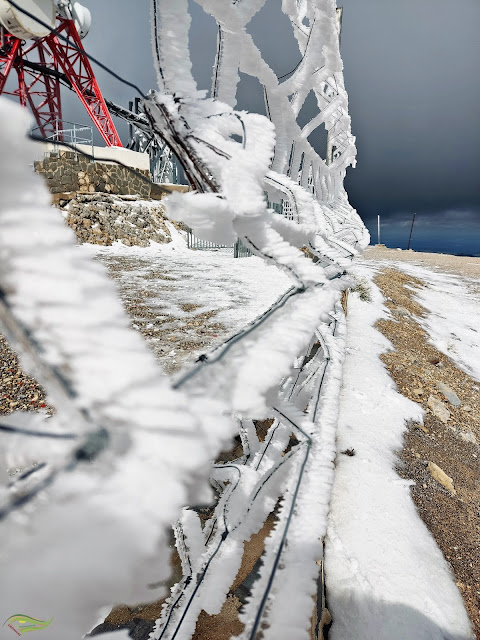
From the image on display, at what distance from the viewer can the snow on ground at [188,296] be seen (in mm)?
3330

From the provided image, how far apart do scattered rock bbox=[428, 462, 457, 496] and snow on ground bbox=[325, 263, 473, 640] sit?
0.23 m

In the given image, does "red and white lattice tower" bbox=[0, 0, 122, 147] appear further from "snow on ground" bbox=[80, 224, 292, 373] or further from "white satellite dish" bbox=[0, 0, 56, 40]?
"snow on ground" bbox=[80, 224, 292, 373]

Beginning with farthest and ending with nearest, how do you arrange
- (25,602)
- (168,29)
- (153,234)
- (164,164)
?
(164,164) < (153,234) < (168,29) < (25,602)

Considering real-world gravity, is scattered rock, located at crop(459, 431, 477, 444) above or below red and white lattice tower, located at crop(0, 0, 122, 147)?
below

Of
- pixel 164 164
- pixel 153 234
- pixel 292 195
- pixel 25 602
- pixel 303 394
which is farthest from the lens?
pixel 164 164

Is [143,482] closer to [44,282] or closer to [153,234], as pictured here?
[44,282]

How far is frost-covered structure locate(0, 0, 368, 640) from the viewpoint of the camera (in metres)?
0.34

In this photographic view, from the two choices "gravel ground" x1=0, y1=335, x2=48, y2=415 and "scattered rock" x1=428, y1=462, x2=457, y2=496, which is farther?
"gravel ground" x1=0, y1=335, x2=48, y2=415

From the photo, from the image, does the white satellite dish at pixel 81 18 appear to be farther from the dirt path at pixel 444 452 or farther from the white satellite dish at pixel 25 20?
the dirt path at pixel 444 452

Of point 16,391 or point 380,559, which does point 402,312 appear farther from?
point 16,391

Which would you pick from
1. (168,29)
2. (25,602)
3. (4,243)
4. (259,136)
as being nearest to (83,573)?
(25,602)

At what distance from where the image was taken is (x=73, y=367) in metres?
0.38

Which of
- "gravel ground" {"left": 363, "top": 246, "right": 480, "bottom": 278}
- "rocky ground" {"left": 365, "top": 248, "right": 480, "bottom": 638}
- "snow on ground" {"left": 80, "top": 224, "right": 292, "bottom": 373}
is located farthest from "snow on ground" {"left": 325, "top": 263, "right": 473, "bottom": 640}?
"gravel ground" {"left": 363, "top": 246, "right": 480, "bottom": 278}

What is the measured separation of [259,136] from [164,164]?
14581 mm
